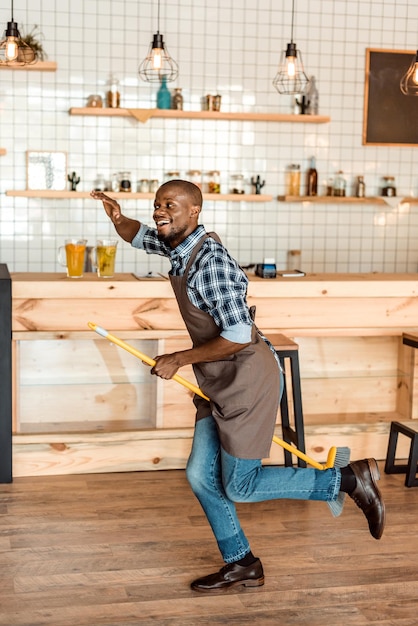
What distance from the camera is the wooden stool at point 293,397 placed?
3.84m

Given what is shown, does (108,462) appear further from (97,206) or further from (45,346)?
(97,206)

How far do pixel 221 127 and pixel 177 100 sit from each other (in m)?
0.39

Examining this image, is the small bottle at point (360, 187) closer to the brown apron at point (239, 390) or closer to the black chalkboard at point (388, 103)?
the black chalkboard at point (388, 103)

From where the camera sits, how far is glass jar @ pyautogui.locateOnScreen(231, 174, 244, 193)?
588 centimetres

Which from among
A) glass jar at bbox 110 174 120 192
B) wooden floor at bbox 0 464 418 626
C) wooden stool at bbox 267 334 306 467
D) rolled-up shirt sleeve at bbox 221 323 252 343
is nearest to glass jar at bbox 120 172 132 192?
glass jar at bbox 110 174 120 192

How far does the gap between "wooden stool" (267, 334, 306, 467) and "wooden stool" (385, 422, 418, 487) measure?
1.71 feet

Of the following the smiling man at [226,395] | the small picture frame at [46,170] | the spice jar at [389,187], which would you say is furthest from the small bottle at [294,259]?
the smiling man at [226,395]

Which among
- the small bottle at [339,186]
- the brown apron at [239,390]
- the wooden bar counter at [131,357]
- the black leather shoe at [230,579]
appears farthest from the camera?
the small bottle at [339,186]

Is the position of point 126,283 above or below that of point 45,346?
above

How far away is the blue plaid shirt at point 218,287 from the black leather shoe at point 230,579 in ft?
2.68

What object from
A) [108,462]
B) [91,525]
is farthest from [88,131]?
[91,525]

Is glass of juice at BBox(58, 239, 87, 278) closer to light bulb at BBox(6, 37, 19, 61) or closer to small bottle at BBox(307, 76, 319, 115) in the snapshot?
light bulb at BBox(6, 37, 19, 61)

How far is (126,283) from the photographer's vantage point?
4.03 meters

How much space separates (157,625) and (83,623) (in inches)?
9.1
